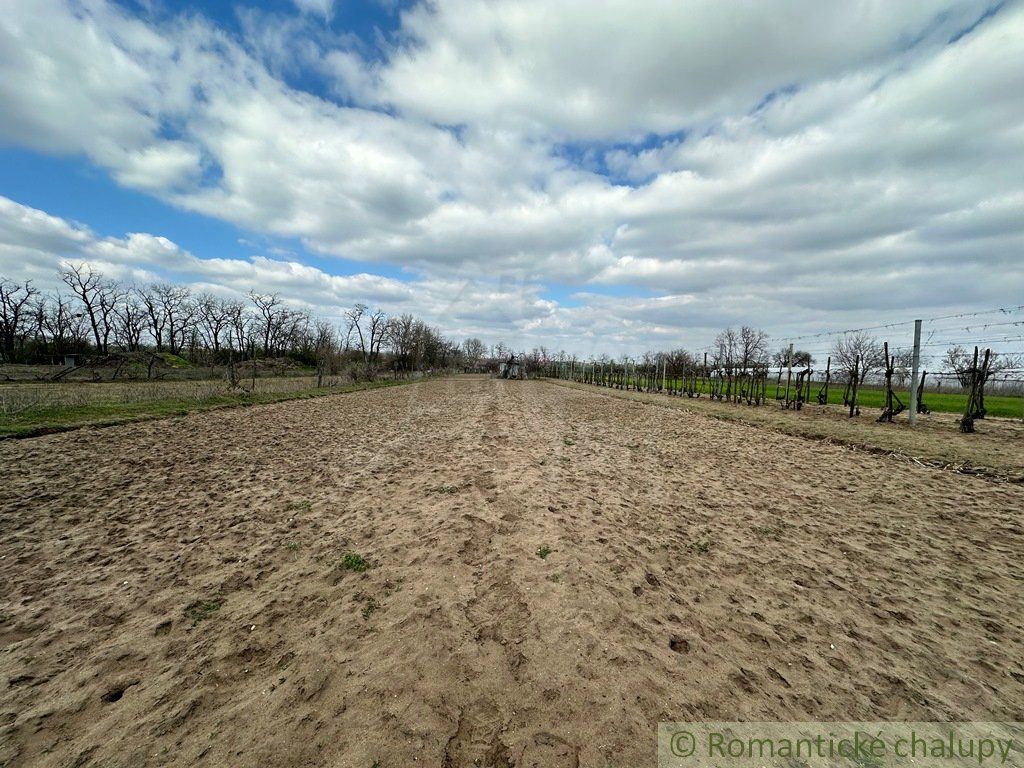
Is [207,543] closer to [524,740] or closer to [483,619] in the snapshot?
[483,619]

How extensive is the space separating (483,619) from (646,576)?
1.98 metres

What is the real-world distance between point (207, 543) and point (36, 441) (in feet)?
33.2

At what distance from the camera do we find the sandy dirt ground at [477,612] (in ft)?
8.79

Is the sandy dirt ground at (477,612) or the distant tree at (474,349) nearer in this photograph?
the sandy dirt ground at (477,612)

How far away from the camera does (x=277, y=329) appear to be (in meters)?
69.2

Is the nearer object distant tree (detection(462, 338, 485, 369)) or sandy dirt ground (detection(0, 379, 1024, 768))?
sandy dirt ground (detection(0, 379, 1024, 768))

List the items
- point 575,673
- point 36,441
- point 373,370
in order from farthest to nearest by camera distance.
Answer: point 373,370 < point 36,441 < point 575,673

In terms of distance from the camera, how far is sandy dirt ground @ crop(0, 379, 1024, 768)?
268 cm

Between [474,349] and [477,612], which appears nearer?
[477,612]

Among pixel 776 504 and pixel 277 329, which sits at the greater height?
pixel 277 329

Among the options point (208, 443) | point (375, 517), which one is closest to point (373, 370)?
point (208, 443)

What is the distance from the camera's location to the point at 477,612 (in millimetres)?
3875

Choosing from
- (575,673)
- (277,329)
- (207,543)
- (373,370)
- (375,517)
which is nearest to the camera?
(575,673)

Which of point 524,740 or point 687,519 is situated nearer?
point 524,740
